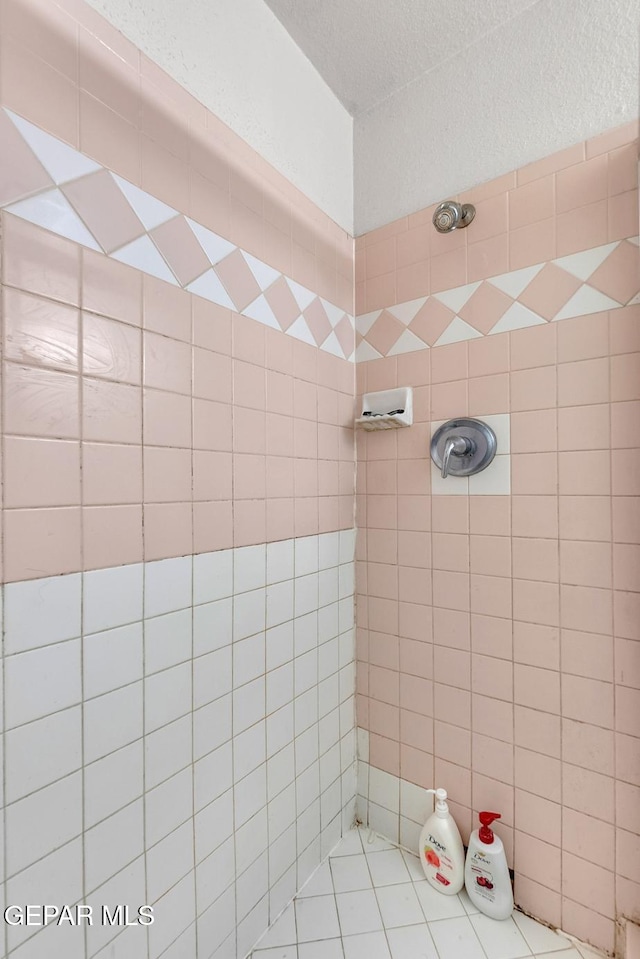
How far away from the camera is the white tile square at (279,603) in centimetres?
114

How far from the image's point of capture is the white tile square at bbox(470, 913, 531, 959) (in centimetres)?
103

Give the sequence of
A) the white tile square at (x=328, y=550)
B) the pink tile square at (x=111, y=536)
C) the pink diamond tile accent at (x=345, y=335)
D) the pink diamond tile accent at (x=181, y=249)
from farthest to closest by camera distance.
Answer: the pink diamond tile accent at (x=345, y=335) → the white tile square at (x=328, y=550) → the pink diamond tile accent at (x=181, y=249) → the pink tile square at (x=111, y=536)

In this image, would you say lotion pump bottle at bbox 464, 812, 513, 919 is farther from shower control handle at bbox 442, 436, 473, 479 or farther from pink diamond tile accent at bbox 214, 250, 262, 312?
pink diamond tile accent at bbox 214, 250, 262, 312

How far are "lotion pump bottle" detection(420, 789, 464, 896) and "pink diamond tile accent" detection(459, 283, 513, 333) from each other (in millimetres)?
1377

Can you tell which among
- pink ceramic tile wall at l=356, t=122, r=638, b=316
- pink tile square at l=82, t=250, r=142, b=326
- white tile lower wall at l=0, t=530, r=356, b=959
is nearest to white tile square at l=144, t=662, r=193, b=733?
white tile lower wall at l=0, t=530, r=356, b=959

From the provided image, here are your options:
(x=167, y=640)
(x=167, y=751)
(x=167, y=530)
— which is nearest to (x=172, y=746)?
(x=167, y=751)

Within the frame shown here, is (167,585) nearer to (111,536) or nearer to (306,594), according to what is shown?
(111,536)

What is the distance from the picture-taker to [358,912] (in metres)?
1.13

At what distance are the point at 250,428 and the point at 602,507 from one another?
0.91m

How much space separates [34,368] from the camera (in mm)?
704

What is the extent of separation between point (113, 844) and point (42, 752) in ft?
0.85

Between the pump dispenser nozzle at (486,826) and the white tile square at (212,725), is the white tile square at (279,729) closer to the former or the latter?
the white tile square at (212,725)

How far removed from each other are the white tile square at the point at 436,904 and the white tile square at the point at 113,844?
846 millimetres

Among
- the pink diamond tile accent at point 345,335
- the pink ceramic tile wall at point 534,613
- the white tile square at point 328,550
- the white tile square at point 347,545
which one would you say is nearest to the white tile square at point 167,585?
the white tile square at point 328,550
